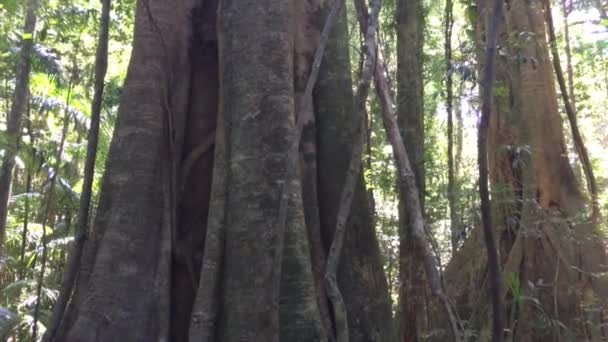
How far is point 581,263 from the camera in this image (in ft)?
22.8

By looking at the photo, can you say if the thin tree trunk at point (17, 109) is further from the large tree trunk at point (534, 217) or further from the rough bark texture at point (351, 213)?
the large tree trunk at point (534, 217)

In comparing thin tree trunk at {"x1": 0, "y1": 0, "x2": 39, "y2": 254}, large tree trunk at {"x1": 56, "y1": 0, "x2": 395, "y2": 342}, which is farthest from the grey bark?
thin tree trunk at {"x1": 0, "y1": 0, "x2": 39, "y2": 254}

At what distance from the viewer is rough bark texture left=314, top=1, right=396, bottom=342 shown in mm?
4324

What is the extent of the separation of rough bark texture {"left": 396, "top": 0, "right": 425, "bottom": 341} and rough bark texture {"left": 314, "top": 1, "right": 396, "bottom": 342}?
62.9 inches

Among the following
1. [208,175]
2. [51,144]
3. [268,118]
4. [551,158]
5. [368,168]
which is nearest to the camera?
[268,118]

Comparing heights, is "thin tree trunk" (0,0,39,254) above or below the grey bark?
above

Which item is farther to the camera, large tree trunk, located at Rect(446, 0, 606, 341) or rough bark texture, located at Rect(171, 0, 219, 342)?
large tree trunk, located at Rect(446, 0, 606, 341)

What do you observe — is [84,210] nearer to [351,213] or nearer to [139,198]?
[139,198]

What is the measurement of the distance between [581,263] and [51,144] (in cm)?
981

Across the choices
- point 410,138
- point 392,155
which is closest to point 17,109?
point 392,155

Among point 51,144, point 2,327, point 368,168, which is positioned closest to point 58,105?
point 51,144

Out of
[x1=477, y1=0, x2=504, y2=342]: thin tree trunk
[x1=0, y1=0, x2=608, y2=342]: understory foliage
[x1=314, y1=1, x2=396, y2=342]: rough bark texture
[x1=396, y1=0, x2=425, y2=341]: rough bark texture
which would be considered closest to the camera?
[x1=477, y1=0, x2=504, y2=342]: thin tree trunk

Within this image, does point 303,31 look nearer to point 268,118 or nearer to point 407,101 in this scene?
point 268,118

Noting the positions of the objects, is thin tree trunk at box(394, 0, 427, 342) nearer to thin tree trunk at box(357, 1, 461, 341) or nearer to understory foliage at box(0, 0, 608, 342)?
understory foliage at box(0, 0, 608, 342)
